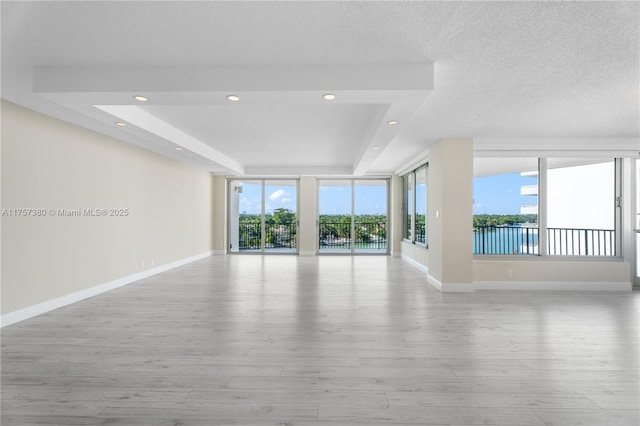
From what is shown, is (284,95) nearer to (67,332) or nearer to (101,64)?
(101,64)

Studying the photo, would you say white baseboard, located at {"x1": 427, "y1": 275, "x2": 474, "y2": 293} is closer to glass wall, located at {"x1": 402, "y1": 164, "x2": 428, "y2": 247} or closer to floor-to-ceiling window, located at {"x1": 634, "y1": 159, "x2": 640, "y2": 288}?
glass wall, located at {"x1": 402, "y1": 164, "x2": 428, "y2": 247}

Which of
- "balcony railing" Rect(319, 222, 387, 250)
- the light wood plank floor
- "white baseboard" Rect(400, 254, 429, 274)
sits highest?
"balcony railing" Rect(319, 222, 387, 250)

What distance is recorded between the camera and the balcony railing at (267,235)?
10422 mm

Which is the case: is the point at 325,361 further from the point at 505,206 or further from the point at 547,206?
the point at 547,206

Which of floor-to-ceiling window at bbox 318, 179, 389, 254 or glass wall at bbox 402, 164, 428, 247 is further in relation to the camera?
floor-to-ceiling window at bbox 318, 179, 389, 254

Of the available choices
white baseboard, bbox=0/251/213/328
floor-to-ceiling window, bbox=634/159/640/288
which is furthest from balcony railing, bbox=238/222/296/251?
floor-to-ceiling window, bbox=634/159/640/288

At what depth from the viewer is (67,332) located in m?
3.44

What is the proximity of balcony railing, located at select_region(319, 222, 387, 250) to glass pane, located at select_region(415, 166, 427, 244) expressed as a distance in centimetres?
226

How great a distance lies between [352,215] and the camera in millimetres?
10297

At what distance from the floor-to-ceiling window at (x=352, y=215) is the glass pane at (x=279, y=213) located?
85cm

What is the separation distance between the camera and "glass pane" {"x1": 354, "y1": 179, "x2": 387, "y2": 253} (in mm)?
10336

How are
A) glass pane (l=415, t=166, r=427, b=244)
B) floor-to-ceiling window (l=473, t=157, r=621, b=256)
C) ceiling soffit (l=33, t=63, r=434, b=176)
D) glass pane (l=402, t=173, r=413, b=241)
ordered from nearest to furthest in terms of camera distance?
ceiling soffit (l=33, t=63, r=434, b=176)
floor-to-ceiling window (l=473, t=157, r=621, b=256)
glass pane (l=415, t=166, r=427, b=244)
glass pane (l=402, t=173, r=413, b=241)

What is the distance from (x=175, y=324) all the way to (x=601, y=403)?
3780 millimetres


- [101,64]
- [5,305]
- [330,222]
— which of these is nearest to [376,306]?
[101,64]
